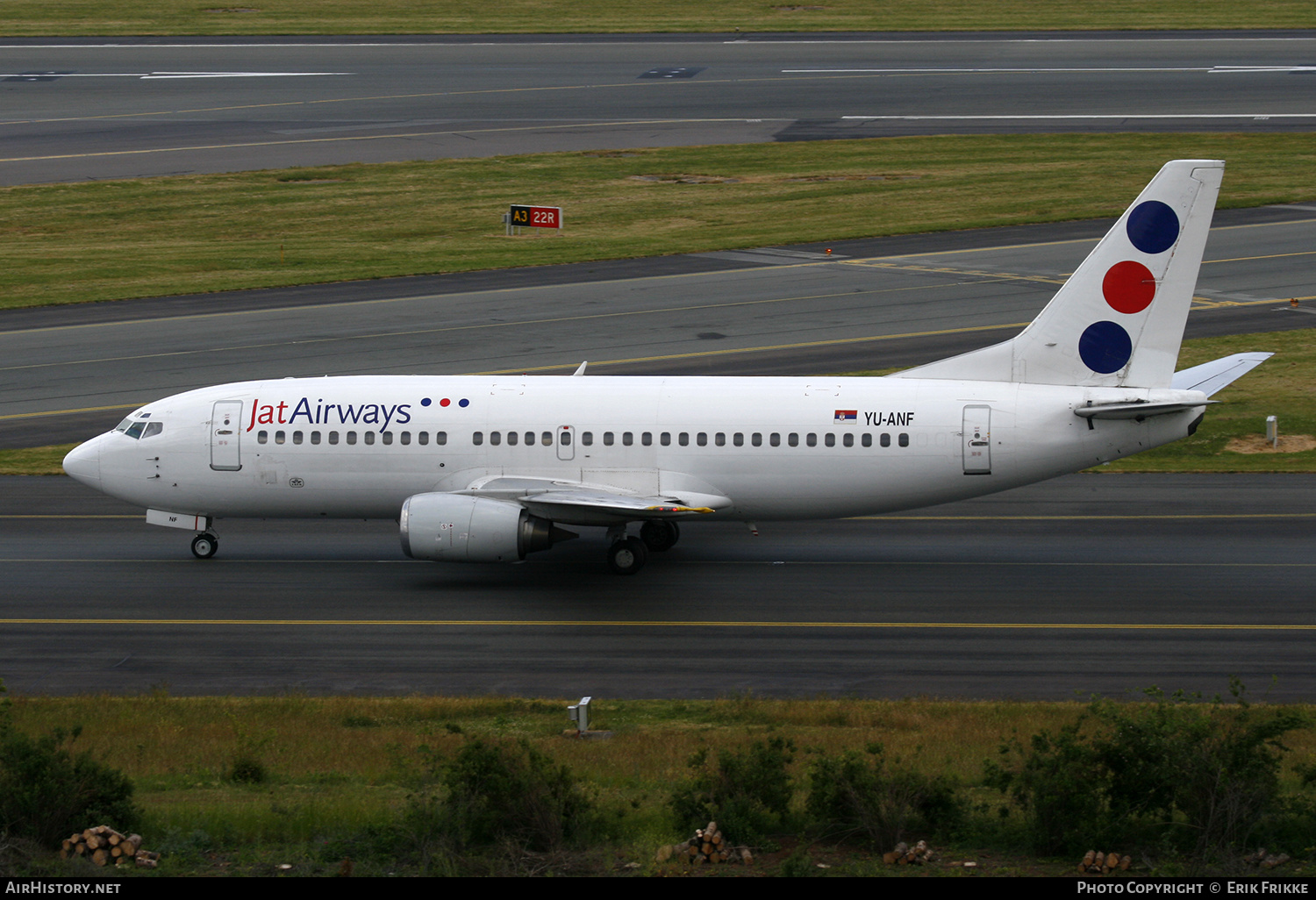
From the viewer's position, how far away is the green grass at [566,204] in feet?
223

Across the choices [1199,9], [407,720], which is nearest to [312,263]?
[407,720]

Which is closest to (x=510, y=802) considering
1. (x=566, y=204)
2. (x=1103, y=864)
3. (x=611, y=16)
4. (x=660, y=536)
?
(x=1103, y=864)

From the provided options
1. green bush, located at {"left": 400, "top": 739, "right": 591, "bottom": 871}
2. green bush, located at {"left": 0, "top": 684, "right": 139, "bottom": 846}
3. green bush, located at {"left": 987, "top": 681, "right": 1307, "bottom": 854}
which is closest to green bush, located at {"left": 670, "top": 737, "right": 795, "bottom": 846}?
green bush, located at {"left": 400, "top": 739, "right": 591, "bottom": 871}

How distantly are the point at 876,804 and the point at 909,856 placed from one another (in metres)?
0.72

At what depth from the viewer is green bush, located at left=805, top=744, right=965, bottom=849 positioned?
669 inches

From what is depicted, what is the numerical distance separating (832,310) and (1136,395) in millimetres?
26317

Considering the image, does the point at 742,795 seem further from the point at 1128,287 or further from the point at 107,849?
the point at 1128,287

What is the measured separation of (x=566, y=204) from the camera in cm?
7588

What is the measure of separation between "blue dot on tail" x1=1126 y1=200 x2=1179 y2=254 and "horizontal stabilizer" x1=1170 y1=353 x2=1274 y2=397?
307 centimetres

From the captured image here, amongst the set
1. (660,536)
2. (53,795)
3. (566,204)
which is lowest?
(53,795)

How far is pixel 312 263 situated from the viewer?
67.5m

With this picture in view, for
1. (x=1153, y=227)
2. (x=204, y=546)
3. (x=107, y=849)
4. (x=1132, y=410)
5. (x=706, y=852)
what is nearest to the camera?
(x=706, y=852)
